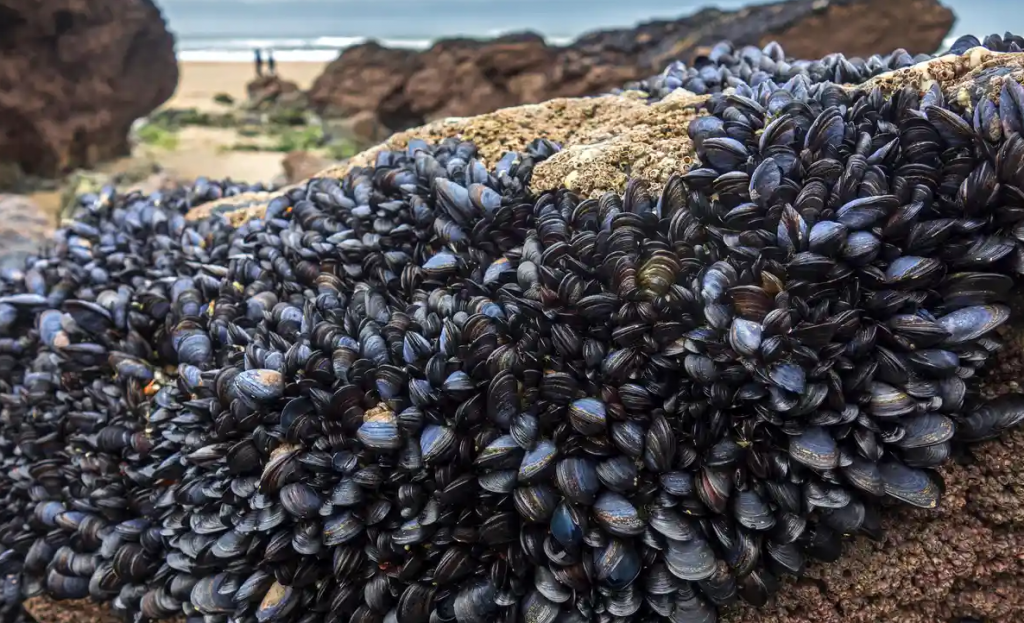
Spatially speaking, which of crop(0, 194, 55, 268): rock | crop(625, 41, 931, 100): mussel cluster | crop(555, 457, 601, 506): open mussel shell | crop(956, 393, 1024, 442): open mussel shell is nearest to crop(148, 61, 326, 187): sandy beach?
crop(0, 194, 55, 268): rock

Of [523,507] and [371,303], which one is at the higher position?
[371,303]

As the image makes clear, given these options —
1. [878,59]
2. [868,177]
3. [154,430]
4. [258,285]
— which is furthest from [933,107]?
[154,430]

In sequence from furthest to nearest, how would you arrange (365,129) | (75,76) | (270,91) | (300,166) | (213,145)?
(270,91) < (213,145) < (365,129) < (75,76) < (300,166)

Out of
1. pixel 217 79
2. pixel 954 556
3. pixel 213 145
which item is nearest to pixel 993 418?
pixel 954 556

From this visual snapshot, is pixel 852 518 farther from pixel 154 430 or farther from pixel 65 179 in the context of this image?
pixel 65 179

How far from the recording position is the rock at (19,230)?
3711 millimetres

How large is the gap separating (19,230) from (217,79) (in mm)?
15005

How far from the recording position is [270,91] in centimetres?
1243

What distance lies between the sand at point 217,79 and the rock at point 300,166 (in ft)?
25.6

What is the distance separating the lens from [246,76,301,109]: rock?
1224cm

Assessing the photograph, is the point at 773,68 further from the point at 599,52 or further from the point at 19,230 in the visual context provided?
the point at 599,52

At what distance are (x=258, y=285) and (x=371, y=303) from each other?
541 mm

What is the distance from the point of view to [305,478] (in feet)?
5.92

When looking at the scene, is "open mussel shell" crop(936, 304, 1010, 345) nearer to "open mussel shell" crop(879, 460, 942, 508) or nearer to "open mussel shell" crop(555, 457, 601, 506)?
"open mussel shell" crop(879, 460, 942, 508)
